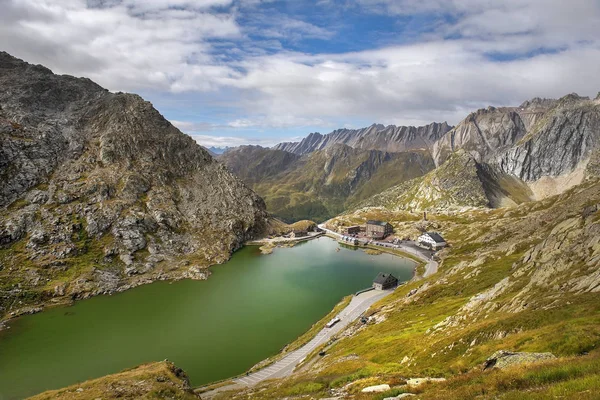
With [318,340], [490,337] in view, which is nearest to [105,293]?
[318,340]

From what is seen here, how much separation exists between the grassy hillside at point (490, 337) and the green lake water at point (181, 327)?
20.7 m

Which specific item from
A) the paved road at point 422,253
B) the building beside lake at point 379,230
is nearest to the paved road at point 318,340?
the paved road at point 422,253

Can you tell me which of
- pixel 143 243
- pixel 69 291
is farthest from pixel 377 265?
pixel 69 291

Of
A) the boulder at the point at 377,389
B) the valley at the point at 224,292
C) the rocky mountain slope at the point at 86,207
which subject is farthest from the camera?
the rocky mountain slope at the point at 86,207

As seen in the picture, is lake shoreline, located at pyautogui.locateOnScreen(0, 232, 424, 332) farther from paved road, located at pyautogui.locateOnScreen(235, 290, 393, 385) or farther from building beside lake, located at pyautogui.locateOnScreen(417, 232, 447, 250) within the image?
paved road, located at pyautogui.locateOnScreen(235, 290, 393, 385)

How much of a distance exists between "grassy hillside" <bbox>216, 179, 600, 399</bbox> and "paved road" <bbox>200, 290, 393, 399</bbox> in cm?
549

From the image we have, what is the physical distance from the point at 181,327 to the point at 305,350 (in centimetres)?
3627

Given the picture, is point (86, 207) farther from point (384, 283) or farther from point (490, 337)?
point (490, 337)

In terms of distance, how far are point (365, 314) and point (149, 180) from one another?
146591 millimetres

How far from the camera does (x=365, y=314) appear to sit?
82.0 metres

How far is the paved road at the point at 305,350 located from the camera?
56.9 m

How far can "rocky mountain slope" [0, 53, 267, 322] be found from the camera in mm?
119000

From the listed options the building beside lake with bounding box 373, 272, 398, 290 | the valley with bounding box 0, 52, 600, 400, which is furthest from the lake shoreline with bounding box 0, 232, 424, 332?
the building beside lake with bounding box 373, 272, 398, 290

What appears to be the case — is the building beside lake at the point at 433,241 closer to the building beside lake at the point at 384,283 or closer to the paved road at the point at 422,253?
the paved road at the point at 422,253
